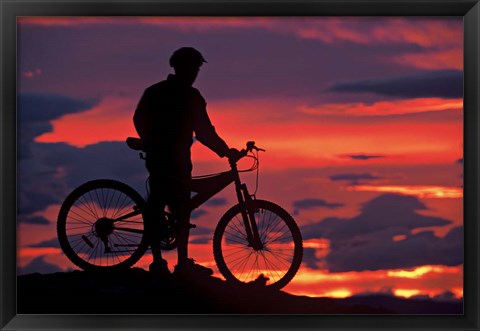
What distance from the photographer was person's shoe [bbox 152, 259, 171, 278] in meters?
11.4

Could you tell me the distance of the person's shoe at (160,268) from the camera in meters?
11.4

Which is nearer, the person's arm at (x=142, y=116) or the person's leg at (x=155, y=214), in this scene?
the person's arm at (x=142, y=116)

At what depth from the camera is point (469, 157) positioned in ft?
36.4

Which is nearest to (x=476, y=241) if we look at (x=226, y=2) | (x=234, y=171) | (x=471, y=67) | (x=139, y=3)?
(x=471, y=67)

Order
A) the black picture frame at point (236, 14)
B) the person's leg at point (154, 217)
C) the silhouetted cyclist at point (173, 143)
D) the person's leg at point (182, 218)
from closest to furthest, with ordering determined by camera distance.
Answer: the black picture frame at point (236, 14) < the silhouetted cyclist at point (173, 143) < the person's leg at point (182, 218) < the person's leg at point (154, 217)

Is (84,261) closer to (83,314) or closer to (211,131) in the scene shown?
(83,314)

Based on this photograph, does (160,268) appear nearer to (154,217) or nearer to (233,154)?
(154,217)

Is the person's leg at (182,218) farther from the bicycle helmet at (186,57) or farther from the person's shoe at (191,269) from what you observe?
the bicycle helmet at (186,57)

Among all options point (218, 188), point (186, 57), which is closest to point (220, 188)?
point (218, 188)

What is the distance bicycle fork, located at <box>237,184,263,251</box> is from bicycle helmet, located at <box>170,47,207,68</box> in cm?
137

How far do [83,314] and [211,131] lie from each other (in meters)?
2.26

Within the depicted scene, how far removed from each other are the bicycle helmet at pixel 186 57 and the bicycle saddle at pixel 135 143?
859 mm

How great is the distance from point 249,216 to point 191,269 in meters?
0.81

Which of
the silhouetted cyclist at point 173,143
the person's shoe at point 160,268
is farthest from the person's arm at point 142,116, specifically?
the person's shoe at point 160,268
